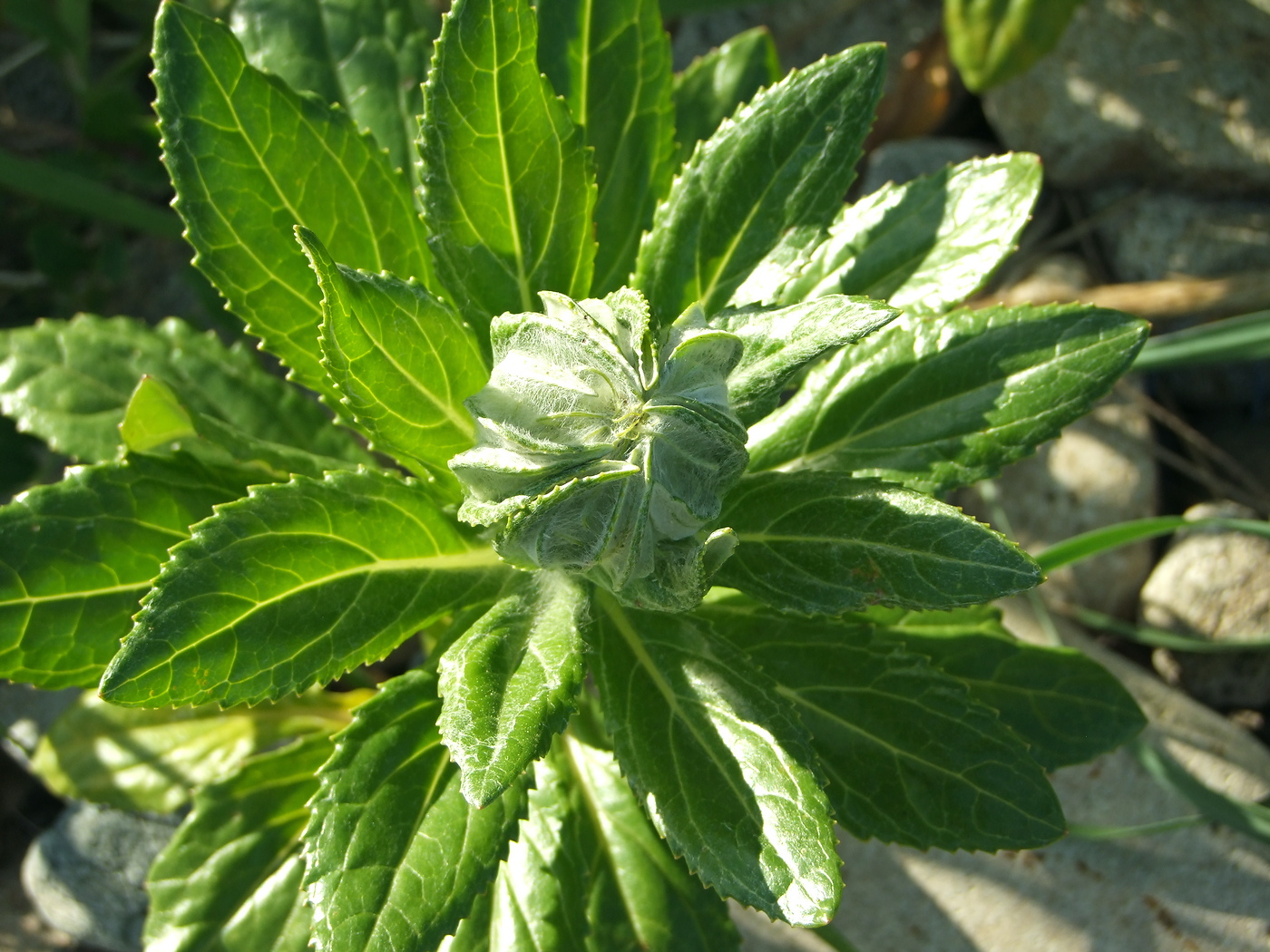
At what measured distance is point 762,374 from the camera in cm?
157

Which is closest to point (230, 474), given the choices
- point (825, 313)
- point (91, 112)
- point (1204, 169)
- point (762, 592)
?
point (762, 592)

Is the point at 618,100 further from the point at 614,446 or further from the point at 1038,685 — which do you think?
the point at 1038,685

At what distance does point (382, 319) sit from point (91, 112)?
2536mm

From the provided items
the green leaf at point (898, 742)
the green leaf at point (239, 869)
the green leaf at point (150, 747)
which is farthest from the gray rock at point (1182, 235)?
the green leaf at point (239, 869)

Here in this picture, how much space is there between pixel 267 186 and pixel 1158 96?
3.00 metres

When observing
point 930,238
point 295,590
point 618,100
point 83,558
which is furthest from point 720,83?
point 83,558

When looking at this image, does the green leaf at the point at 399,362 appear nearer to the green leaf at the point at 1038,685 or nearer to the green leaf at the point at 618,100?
the green leaf at the point at 618,100

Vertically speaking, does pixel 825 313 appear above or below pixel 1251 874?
above

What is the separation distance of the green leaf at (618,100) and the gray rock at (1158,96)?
6.65 feet

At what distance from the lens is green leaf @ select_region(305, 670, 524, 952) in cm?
165

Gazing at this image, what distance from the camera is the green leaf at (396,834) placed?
5.42 feet

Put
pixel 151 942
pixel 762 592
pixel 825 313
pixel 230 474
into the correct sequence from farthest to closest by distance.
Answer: pixel 151 942, pixel 230 474, pixel 762 592, pixel 825 313

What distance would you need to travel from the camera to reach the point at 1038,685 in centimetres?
241

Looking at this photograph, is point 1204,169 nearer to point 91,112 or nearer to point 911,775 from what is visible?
point 911,775
